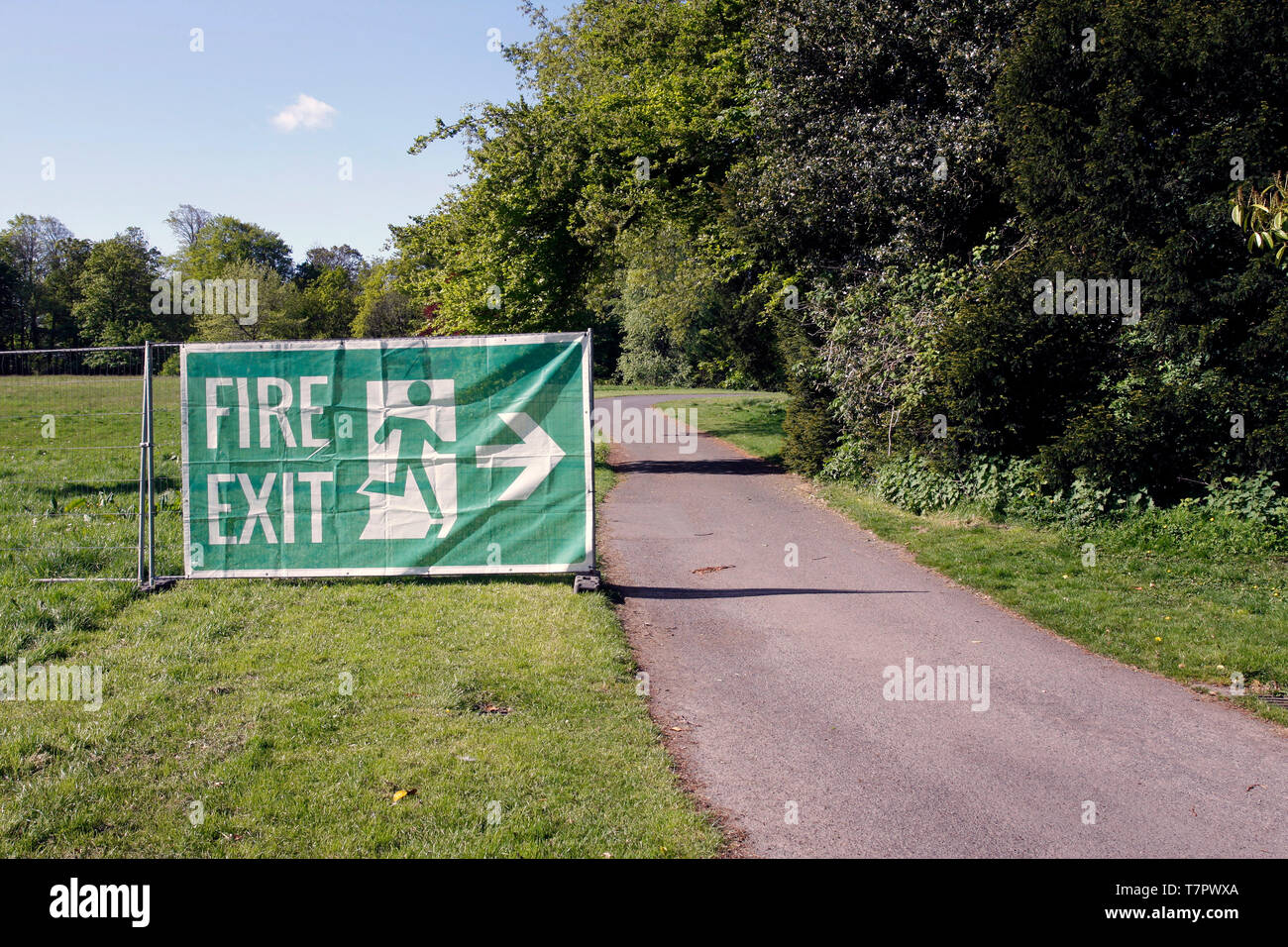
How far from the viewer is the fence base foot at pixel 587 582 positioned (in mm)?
9461

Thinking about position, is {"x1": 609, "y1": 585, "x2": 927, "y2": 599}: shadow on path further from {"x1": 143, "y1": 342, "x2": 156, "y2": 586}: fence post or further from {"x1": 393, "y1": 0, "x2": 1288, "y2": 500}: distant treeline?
{"x1": 143, "y1": 342, "x2": 156, "y2": 586}: fence post

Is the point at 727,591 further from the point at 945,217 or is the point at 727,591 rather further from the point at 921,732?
the point at 945,217

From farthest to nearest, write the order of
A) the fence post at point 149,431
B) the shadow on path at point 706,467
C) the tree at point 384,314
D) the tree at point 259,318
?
1. the tree at point 384,314
2. the tree at point 259,318
3. the shadow on path at point 706,467
4. the fence post at point 149,431

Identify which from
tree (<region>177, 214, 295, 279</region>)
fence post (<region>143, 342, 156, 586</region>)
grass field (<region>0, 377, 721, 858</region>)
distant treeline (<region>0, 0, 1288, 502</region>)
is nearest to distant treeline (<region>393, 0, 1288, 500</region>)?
distant treeline (<region>0, 0, 1288, 502</region>)

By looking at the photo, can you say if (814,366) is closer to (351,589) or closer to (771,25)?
(771,25)

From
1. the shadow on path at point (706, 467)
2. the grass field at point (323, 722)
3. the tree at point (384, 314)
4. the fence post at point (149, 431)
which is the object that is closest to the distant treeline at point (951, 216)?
the shadow on path at point (706, 467)

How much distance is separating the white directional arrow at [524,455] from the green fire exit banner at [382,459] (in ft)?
0.03

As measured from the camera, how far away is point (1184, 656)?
7.55 meters

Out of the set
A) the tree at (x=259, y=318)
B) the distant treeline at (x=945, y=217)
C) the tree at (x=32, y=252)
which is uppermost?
the tree at (x=32, y=252)

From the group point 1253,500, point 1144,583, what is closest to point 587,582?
point 1144,583

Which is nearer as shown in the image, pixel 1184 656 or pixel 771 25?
pixel 1184 656

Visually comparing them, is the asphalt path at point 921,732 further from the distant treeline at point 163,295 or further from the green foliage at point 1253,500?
the distant treeline at point 163,295
